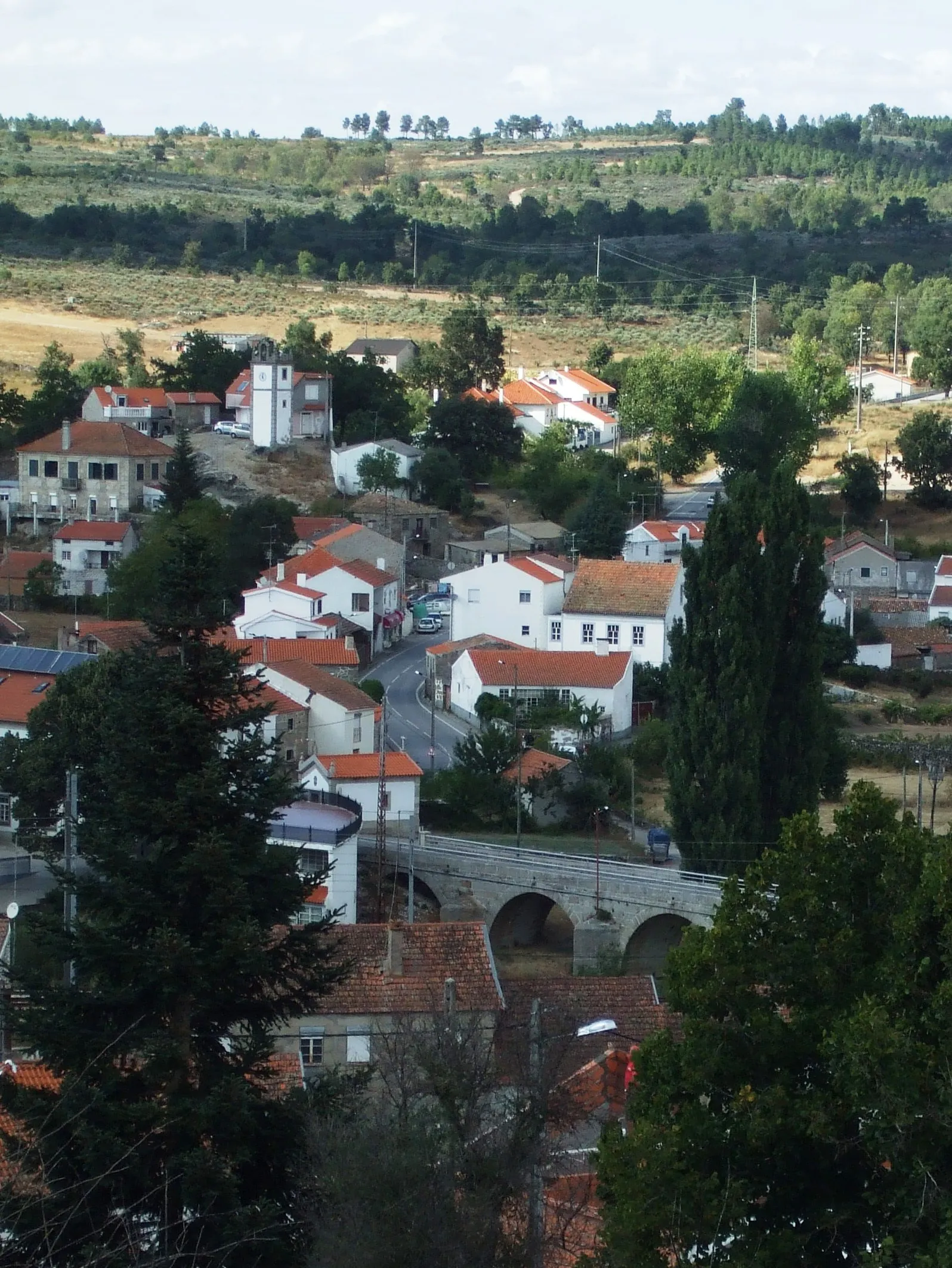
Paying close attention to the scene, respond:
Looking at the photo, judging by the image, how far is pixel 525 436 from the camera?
63.9m

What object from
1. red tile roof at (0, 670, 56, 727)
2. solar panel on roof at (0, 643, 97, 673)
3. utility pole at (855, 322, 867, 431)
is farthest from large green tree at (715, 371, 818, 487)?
red tile roof at (0, 670, 56, 727)

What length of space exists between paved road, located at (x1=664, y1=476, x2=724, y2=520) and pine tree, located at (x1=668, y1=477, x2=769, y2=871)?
2482 cm

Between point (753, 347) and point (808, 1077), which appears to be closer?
point (808, 1077)

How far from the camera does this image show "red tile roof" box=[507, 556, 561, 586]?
43.1 metres

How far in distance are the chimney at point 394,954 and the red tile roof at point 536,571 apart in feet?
70.5

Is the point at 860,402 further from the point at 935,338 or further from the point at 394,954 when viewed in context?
the point at 394,954

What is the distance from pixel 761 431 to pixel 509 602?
63.4 ft

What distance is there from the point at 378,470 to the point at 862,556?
43.0 ft

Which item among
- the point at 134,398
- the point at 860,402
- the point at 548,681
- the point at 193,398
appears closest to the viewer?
the point at 548,681

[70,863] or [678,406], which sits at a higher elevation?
[70,863]

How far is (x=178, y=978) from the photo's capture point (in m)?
13.2

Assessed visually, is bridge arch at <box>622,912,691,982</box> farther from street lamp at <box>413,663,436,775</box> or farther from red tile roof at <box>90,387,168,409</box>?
red tile roof at <box>90,387,168,409</box>

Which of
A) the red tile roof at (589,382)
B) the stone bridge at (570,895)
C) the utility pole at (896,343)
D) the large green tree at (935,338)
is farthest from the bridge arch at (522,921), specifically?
the utility pole at (896,343)

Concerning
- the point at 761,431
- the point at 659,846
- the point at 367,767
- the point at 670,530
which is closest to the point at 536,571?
the point at 670,530
